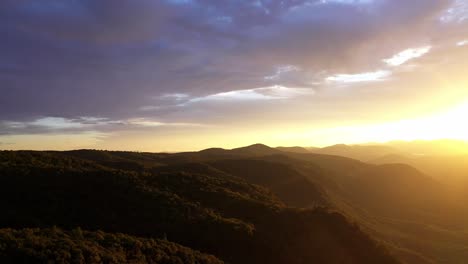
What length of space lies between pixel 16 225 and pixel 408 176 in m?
110

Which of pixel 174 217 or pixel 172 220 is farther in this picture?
pixel 174 217

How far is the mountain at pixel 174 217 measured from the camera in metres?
28.6

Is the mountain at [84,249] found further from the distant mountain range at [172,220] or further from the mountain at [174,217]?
the mountain at [174,217]

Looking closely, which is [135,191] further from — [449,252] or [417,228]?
[417,228]

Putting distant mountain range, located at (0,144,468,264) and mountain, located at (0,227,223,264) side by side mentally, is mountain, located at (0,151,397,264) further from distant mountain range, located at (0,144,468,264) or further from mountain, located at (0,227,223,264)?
mountain, located at (0,227,223,264)

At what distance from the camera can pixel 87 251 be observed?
1855cm

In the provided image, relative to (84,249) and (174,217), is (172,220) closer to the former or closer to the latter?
(174,217)

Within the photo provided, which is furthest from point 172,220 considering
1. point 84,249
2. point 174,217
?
point 84,249

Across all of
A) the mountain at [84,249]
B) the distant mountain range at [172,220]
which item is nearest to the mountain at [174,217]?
the distant mountain range at [172,220]

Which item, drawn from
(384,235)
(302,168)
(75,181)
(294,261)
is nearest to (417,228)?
(384,235)

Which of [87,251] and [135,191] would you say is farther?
[135,191]

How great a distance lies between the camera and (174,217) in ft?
107

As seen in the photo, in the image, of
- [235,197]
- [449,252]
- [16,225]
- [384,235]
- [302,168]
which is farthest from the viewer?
[302,168]

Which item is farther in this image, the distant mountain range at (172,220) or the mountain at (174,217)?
the mountain at (174,217)
